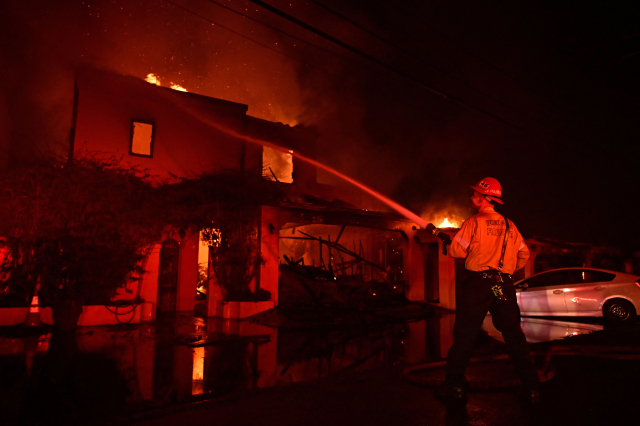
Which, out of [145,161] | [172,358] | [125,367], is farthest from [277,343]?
[145,161]

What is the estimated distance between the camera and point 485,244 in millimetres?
4051

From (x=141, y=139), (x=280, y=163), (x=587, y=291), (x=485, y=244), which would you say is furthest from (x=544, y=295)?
(x=141, y=139)

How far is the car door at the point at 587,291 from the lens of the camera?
1074cm

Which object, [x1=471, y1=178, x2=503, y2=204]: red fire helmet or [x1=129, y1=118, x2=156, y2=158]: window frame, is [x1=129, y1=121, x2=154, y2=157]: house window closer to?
[x1=129, y1=118, x2=156, y2=158]: window frame

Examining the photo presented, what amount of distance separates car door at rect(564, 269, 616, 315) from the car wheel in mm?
193

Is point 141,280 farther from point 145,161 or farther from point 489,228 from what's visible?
point 489,228

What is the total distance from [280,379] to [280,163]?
13704 millimetres

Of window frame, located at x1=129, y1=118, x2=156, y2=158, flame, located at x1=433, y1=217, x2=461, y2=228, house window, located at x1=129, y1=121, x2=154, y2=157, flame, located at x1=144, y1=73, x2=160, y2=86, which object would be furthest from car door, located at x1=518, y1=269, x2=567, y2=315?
flame, located at x1=144, y1=73, x2=160, y2=86

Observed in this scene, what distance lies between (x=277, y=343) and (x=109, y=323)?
4408 mm

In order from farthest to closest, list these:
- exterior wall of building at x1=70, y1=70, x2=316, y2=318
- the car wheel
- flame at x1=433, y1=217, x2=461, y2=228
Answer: flame at x1=433, y1=217, x2=461, y2=228
exterior wall of building at x1=70, y1=70, x2=316, y2=318
the car wheel

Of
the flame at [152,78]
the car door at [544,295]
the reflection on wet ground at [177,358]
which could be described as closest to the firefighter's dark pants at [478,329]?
the reflection on wet ground at [177,358]

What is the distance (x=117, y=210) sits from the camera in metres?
9.93

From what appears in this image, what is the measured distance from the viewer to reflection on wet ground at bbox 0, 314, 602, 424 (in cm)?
448

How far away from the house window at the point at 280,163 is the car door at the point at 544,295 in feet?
33.8
